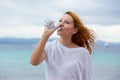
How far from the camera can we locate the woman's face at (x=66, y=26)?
4.51 ft

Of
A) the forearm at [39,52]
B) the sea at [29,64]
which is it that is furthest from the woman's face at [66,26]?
the sea at [29,64]

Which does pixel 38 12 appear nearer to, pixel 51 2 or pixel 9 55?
pixel 51 2

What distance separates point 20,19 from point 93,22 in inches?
30.6

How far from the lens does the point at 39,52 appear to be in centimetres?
129

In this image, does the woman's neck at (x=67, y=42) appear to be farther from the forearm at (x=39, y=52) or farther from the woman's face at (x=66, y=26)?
the forearm at (x=39, y=52)

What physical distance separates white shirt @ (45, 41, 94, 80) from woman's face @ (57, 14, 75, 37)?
64 mm

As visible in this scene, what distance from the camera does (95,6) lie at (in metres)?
3.19

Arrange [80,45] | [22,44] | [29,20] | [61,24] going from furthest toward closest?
1. [29,20]
2. [22,44]
3. [80,45]
4. [61,24]

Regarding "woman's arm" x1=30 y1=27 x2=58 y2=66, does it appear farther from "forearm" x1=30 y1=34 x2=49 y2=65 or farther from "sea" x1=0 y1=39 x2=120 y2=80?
"sea" x1=0 y1=39 x2=120 y2=80

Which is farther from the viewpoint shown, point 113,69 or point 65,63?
point 113,69

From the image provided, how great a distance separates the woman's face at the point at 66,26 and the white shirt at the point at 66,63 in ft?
0.21

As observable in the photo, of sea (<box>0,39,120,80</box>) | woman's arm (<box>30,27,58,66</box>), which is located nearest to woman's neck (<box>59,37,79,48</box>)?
woman's arm (<box>30,27,58,66</box>)

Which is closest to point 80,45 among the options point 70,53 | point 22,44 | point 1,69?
point 70,53

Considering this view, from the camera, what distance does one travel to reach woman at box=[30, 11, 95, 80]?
4.40ft
